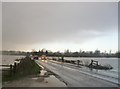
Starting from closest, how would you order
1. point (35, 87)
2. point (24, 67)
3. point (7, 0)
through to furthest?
1. point (35, 87)
2. point (7, 0)
3. point (24, 67)

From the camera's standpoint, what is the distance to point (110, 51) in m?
19.7

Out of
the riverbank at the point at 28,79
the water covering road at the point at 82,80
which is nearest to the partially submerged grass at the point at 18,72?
the riverbank at the point at 28,79

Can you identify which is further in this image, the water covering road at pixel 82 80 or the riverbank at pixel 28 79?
the water covering road at pixel 82 80

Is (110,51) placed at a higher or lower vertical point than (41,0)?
lower

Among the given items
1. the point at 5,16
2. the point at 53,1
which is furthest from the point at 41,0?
the point at 5,16

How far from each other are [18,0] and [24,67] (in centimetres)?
965

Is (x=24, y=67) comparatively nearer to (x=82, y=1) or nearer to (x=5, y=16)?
(x=5, y=16)

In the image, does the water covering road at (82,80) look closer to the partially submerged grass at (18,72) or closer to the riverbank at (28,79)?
the riverbank at (28,79)

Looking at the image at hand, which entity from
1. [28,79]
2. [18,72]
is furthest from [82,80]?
[18,72]

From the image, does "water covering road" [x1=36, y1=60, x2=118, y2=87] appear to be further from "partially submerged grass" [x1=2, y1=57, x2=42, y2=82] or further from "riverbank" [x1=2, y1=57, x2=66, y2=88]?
"partially submerged grass" [x1=2, y1=57, x2=42, y2=82]

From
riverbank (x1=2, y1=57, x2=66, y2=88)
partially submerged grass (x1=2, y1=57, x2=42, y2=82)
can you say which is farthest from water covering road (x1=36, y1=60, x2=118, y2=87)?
partially submerged grass (x1=2, y1=57, x2=42, y2=82)

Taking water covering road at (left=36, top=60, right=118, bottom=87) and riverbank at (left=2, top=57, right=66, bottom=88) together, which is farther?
water covering road at (left=36, top=60, right=118, bottom=87)

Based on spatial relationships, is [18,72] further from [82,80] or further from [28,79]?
[82,80]

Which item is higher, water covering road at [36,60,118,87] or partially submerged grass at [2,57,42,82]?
partially submerged grass at [2,57,42,82]
